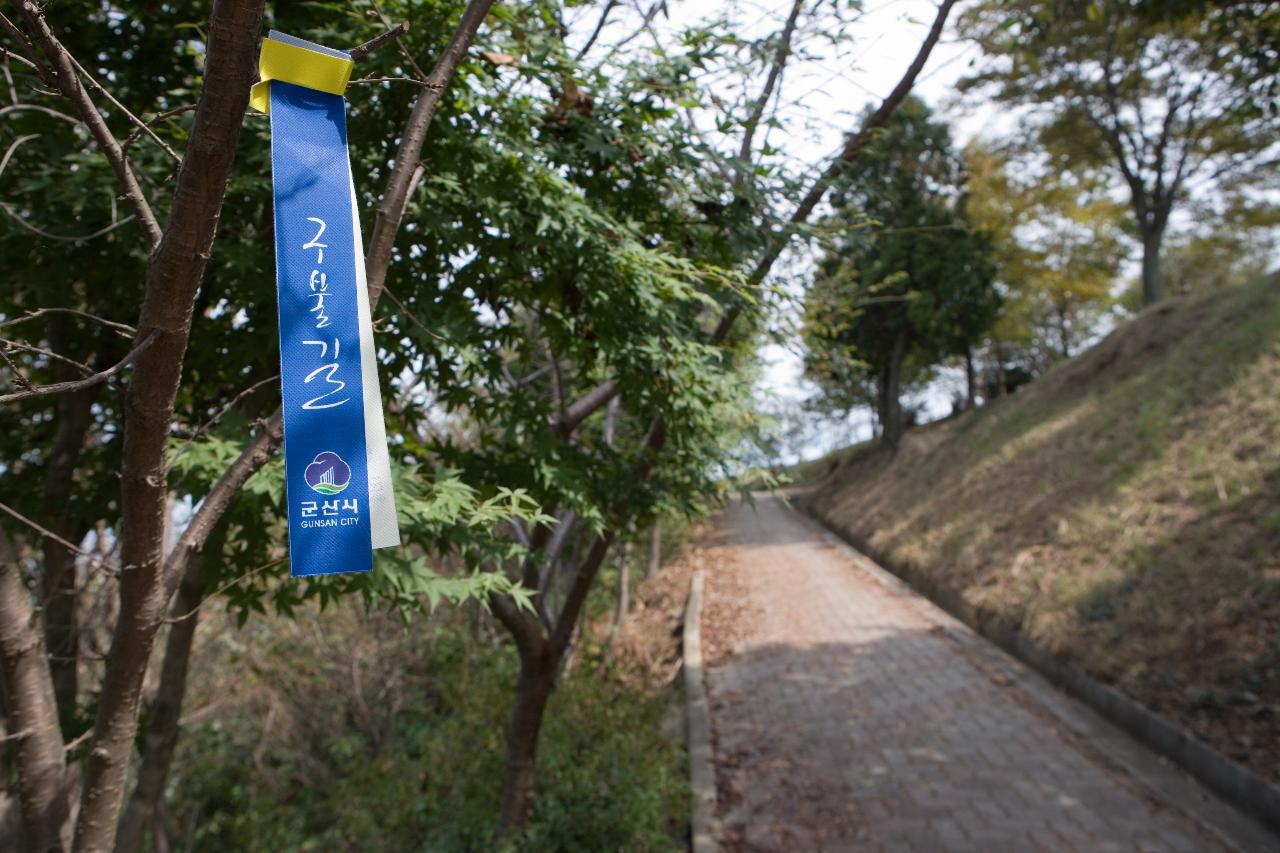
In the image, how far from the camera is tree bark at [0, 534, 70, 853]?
236 centimetres

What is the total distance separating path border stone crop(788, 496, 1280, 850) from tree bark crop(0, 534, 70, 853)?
3.62 meters

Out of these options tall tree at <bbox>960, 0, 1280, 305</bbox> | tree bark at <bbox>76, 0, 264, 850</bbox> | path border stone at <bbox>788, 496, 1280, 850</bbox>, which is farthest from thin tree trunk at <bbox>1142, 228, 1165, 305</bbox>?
tree bark at <bbox>76, 0, 264, 850</bbox>

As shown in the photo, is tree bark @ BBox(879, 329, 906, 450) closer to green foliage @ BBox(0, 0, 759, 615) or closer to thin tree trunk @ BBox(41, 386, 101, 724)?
green foliage @ BBox(0, 0, 759, 615)

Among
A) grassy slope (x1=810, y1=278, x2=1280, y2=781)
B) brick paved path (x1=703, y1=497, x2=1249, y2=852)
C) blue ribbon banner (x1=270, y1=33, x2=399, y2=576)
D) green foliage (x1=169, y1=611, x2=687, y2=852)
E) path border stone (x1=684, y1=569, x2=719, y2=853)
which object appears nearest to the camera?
blue ribbon banner (x1=270, y1=33, x2=399, y2=576)

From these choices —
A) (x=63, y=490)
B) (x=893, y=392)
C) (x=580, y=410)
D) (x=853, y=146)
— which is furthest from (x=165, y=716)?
(x=893, y=392)

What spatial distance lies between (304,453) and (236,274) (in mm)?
2007

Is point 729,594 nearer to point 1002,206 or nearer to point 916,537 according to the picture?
point 916,537

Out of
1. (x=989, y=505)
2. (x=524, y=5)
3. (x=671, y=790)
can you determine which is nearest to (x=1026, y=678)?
(x=671, y=790)

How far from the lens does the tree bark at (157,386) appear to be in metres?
1.69

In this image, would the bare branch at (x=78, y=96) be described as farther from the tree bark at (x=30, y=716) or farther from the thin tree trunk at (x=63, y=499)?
the thin tree trunk at (x=63, y=499)

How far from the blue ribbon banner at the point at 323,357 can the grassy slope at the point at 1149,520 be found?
18.9ft

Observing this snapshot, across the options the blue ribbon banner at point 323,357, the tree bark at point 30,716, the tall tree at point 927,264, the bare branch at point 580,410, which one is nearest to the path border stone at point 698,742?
the bare branch at point 580,410

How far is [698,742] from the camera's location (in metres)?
6.75

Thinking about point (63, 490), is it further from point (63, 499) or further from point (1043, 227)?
point (1043, 227)
